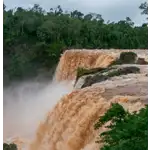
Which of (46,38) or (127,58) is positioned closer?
(127,58)

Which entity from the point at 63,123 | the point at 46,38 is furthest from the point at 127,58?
the point at 46,38

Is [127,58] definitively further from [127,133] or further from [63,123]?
[127,133]

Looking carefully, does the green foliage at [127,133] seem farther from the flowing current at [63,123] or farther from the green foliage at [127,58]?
the green foliage at [127,58]

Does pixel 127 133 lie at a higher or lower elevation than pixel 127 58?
higher

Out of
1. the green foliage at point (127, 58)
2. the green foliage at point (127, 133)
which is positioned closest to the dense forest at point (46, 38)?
the green foliage at point (127, 58)

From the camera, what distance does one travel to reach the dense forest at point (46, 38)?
32.0 m

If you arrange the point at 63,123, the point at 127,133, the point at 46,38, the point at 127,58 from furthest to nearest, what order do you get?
the point at 46,38, the point at 127,58, the point at 63,123, the point at 127,133

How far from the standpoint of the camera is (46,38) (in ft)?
115

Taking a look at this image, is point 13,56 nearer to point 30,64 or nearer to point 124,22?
point 30,64

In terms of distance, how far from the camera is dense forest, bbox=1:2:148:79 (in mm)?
32031

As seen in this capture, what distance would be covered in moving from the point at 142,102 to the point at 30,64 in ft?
75.4

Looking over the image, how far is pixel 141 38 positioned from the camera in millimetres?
37094

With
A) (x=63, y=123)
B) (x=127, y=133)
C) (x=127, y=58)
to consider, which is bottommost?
(x=63, y=123)

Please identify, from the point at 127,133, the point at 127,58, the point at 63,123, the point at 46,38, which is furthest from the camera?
the point at 46,38
